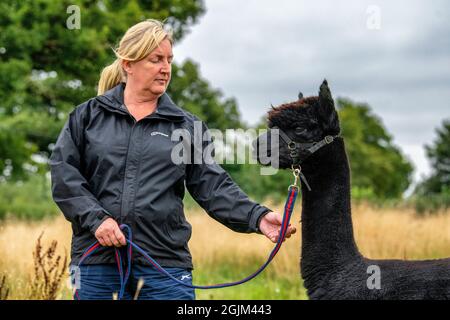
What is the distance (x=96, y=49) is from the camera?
21.0 meters

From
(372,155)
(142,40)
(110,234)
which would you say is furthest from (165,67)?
(372,155)

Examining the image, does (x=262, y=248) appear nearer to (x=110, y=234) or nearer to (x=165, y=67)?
(x=165, y=67)

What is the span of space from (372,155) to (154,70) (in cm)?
5282

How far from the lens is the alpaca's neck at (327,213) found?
5.11 metres

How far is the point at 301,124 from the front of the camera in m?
5.19

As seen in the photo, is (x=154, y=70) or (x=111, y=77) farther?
(x=111, y=77)

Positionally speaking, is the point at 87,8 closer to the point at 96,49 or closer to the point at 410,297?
the point at 96,49

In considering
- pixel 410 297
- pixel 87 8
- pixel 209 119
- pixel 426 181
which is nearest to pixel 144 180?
pixel 410 297

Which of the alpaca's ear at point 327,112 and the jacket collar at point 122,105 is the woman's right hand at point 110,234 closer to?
the jacket collar at point 122,105

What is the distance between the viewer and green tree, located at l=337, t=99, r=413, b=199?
51.7 m

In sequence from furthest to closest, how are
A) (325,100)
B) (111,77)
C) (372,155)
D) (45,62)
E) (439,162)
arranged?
(439,162)
(372,155)
(45,62)
(325,100)
(111,77)

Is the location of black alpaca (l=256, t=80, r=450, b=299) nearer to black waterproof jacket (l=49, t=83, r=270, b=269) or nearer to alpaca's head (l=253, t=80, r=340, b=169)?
alpaca's head (l=253, t=80, r=340, b=169)

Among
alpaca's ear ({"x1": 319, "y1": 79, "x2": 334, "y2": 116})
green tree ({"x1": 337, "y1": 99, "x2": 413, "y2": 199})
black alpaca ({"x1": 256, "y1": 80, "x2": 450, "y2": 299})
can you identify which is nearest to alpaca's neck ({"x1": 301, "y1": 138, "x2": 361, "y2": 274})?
black alpaca ({"x1": 256, "y1": 80, "x2": 450, "y2": 299})

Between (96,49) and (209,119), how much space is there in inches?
977
